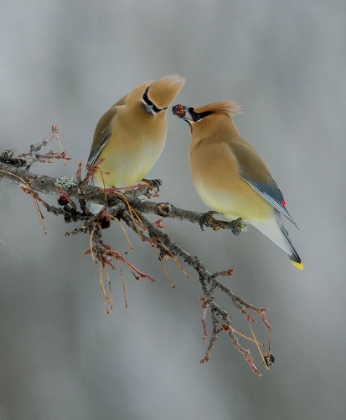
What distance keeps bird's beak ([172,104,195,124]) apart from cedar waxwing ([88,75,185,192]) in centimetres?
5

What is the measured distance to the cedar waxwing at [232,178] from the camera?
1.46 meters

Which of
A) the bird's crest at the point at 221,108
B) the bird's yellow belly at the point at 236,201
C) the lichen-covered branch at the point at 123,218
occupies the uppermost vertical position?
the bird's crest at the point at 221,108

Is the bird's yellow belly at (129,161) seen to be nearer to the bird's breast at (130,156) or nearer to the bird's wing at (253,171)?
the bird's breast at (130,156)

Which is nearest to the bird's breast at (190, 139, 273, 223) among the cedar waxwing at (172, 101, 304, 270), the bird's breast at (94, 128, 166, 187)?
the cedar waxwing at (172, 101, 304, 270)

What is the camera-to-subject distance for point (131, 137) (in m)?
1.52

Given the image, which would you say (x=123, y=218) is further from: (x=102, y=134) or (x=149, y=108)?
(x=102, y=134)

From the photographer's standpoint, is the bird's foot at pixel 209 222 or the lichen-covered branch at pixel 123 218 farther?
the bird's foot at pixel 209 222

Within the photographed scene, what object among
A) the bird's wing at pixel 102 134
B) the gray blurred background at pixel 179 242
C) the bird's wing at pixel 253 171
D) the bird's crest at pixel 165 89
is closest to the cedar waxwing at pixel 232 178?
the bird's wing at pixel 253 171

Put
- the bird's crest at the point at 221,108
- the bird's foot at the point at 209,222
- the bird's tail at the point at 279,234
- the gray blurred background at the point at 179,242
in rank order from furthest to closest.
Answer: the gray blurred background at the point at 179,242 < the bird's tail at the point at 279,234 < the bird's crest at the point at 221,108 < the bird's foot at the point at 209,222

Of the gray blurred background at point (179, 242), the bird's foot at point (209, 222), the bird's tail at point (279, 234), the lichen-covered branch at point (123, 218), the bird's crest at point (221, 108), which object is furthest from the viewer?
the gray blurred background at point (179, 242)

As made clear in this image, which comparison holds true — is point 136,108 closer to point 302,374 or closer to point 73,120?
point 73,120

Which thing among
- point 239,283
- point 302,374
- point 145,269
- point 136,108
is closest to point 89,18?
point 145,269

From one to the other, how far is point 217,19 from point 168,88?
205 cm

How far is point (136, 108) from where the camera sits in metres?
1.47
